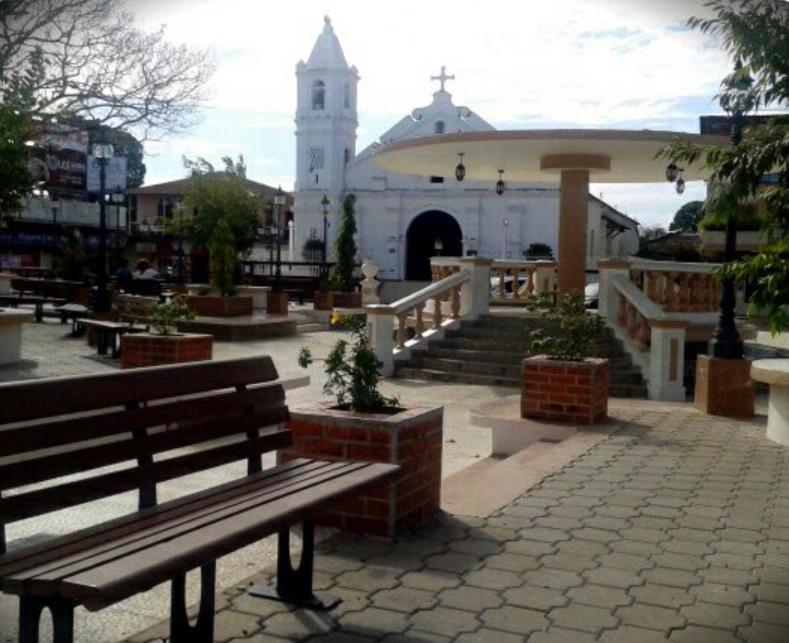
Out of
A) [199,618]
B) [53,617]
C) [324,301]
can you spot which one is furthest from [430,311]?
[53,617]

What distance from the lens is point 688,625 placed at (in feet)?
12.7

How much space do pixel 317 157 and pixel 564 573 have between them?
175 feet

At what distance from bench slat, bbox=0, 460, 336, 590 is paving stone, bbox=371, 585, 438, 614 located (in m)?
0.57

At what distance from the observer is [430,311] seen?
16.8 metres

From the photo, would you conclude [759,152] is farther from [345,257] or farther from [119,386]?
[345,257]

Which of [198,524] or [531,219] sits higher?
[531,219]

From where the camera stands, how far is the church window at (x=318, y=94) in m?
55.3

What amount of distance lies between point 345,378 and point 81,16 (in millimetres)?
20792

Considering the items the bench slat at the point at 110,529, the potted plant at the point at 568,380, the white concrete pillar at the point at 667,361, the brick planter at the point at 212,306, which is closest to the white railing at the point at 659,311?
the white concrete pillar at the point at 667,361

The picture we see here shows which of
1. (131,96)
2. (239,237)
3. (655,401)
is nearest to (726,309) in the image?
(655,401)

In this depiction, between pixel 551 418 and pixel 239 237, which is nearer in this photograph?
pixel 551 418

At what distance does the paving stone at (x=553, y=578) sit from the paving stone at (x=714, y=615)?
0.51 m

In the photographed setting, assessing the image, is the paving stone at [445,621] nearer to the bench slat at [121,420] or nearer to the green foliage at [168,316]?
the bench slat at [121,420]

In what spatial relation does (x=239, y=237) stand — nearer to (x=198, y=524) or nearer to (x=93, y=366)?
(x=93, y=366)
